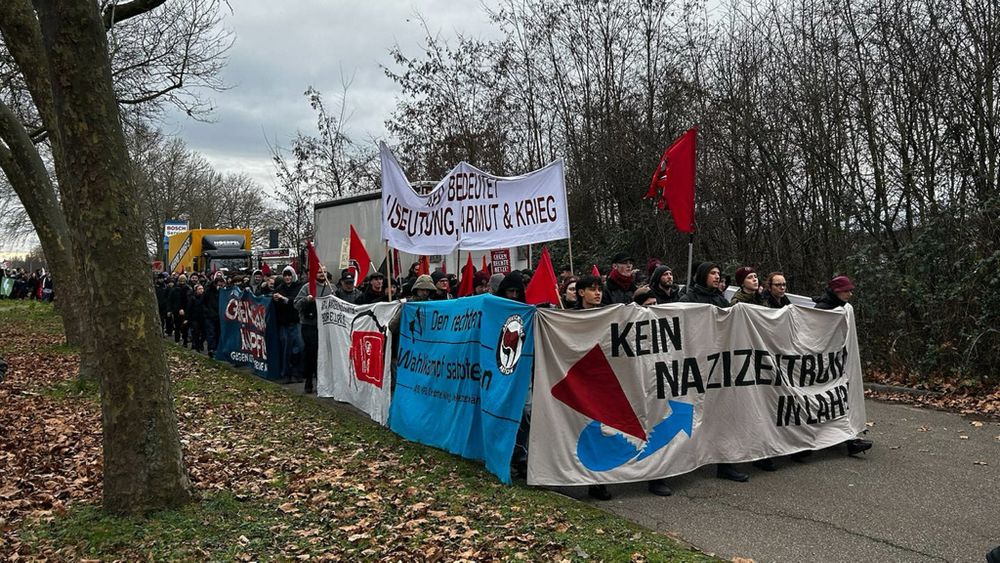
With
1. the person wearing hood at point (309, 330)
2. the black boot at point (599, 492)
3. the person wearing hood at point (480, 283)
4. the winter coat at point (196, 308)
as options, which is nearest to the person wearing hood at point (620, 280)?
the person wearing hood at point (480, 283)

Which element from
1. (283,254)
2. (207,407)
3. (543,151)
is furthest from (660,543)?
(283,254)

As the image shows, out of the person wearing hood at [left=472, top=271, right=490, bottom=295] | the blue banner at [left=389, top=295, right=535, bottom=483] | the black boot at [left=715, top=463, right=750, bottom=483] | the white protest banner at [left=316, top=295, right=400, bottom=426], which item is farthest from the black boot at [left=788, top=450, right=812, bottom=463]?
the person wearing hood at [left=472, top=271, right=490, bottom=295]

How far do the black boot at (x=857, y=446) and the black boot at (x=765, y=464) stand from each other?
1003mm

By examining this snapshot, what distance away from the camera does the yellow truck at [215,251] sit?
33156mm

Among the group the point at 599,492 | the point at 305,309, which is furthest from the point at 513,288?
the point at 305,309

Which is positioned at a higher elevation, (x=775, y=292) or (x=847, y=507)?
(x=775, y=292)

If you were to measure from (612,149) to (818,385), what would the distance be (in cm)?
1425

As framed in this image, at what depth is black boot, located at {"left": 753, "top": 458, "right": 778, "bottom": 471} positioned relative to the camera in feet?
24.9

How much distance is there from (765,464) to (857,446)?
1.23m

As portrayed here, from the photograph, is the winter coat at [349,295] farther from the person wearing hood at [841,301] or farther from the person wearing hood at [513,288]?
the person wearing hood at [841,301]

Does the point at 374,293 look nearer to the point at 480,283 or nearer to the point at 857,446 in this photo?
the point at 480,283

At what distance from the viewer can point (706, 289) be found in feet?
28.2

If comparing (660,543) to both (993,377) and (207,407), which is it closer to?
(207,407)

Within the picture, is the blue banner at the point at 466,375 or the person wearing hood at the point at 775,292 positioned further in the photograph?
the person wearing hood at the point at 775,292
